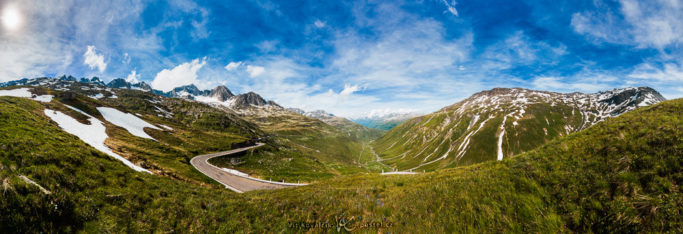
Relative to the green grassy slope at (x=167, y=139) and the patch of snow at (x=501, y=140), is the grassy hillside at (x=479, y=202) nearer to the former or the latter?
the green grassy slope at (x=167, y=139)

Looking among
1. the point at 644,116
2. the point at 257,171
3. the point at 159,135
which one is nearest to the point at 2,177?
the point at 644,116

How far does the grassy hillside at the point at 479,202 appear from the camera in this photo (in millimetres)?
4852

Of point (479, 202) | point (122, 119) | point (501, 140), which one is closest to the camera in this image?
point (479, 202)

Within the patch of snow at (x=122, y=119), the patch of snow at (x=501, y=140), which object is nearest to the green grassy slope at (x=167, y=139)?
the patch of snow at (x=122, y=119)

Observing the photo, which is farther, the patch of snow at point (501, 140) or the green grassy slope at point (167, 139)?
the patch of snow at point (501, 140)

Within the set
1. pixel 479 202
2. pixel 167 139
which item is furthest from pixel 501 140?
pixel 167 139

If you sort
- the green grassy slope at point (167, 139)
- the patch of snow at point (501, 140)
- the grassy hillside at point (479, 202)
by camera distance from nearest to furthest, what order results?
the grassy hillside at point (479, 202), the green grassy slope at point (167, 139), the patch of snow at point (501, 140)

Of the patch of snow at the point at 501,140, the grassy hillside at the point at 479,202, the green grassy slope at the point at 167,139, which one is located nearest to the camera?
the grassy hillside at the point at 479,202

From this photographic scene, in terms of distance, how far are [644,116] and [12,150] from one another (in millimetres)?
28887

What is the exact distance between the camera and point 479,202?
7.00m

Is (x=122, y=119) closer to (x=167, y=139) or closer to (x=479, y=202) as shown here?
(x=167, y=139)

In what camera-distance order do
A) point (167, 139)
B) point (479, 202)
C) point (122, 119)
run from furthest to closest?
point (122, 119)
point (167, 139)
point (479, 202)

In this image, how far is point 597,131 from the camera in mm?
8750

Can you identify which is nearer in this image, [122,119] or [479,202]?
[479,202]
